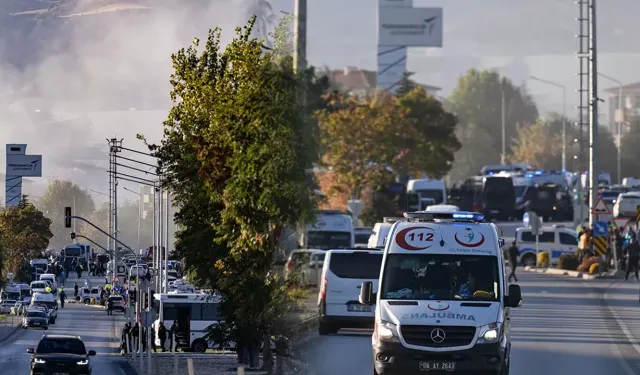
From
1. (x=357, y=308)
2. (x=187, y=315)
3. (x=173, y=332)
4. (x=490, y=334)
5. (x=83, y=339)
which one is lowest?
(x=83, y=339)

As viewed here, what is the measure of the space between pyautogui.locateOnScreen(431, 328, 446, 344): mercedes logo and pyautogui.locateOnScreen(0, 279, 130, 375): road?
24414 millimetres

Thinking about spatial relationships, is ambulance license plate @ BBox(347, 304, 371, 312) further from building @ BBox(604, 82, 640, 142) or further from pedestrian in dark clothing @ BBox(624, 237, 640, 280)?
building @ BBox(604, 82, 640, 142)

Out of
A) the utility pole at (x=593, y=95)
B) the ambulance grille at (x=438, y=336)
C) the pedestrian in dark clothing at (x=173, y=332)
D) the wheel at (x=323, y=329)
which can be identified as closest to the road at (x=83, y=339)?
the pedestrian in dark clothing at (x=173, y=332)

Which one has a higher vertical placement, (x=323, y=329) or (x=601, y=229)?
(x=601, y=229)

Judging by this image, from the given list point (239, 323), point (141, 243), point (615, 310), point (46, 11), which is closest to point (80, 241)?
point (141, 243)

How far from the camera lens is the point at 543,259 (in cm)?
6391

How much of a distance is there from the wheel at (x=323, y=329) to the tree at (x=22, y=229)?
194 ft

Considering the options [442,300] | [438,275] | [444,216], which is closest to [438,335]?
[442,300]

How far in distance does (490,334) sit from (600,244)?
38518 millimetres

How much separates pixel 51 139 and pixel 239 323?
85.8m

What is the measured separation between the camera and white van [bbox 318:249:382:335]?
30.4 m

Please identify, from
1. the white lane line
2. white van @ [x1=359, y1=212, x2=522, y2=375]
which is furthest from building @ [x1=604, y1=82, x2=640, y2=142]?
white van @ [x1=359, y1=212, x2=522, y2=375]

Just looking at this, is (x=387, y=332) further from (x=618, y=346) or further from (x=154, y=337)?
(x=154, y=337)

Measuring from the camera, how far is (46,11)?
8631 centimetres
